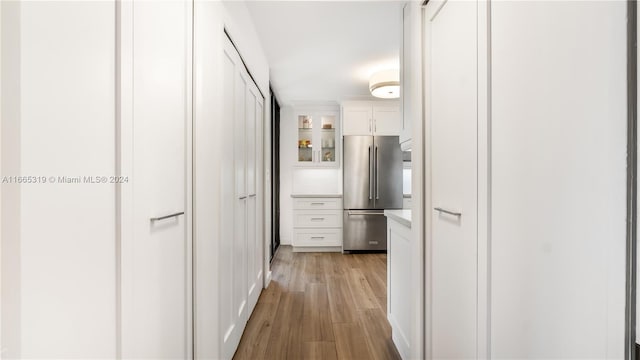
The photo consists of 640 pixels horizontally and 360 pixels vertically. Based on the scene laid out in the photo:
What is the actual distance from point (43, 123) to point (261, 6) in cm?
207

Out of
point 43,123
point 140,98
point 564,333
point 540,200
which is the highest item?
point 140,98

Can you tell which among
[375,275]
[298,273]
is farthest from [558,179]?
[298,273]

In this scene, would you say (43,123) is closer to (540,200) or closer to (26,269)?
(26,269)

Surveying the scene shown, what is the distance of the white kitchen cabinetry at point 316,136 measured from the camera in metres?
5.01

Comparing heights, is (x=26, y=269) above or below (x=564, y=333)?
above

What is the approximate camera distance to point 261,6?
2.27 meters

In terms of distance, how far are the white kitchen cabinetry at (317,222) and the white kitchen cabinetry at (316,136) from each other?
623mm

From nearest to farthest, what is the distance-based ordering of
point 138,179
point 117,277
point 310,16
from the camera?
point 117,277
point 138,179
point 310,16

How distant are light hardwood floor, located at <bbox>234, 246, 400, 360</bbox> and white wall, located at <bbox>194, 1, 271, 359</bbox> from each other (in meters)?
0.64

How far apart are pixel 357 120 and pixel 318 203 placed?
1422 millimetres

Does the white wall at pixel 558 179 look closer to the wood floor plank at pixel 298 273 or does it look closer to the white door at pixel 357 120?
the wood floor plank at pixel 298 273

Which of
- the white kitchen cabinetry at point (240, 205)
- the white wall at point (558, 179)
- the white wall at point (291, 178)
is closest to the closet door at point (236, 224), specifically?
the white kitchen cabinetry at point (240, 205)

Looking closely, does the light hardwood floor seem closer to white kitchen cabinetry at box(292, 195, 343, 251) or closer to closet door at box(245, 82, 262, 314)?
closet door at box(245, 82, 262, 314)

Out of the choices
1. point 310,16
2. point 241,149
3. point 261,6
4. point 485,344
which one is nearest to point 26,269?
point 485,344
